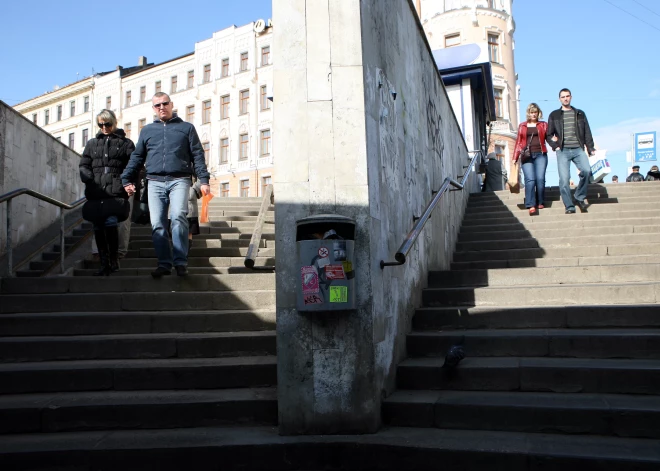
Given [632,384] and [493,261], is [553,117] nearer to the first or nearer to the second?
[493,261]

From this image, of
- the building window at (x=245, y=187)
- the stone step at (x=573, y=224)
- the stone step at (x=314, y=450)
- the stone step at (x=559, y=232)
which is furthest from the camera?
the building window at (x=245, y=187)

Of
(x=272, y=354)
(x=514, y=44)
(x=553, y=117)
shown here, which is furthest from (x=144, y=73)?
(x=272, y=354)

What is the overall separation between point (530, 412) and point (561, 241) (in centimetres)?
469

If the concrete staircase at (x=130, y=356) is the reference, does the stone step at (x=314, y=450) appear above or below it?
below

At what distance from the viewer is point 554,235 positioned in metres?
8.77

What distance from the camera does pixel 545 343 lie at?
4992 millimetres

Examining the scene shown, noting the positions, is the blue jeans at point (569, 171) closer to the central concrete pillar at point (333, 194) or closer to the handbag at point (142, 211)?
the central concrete pillar at point (333, 194)

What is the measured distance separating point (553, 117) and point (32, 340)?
7.96m

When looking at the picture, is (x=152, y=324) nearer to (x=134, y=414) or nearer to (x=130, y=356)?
(x=130, y=356)

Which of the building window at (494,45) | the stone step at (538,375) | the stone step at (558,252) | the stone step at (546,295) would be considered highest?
the building window at (494,45)

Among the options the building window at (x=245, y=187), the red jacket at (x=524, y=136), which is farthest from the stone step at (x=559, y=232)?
the building window at (x=245, y=187)

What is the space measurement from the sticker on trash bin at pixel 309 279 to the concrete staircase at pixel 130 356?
862 millimetres

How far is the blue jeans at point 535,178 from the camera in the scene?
9992mm

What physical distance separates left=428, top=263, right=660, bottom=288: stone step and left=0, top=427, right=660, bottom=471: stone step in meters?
2.50
